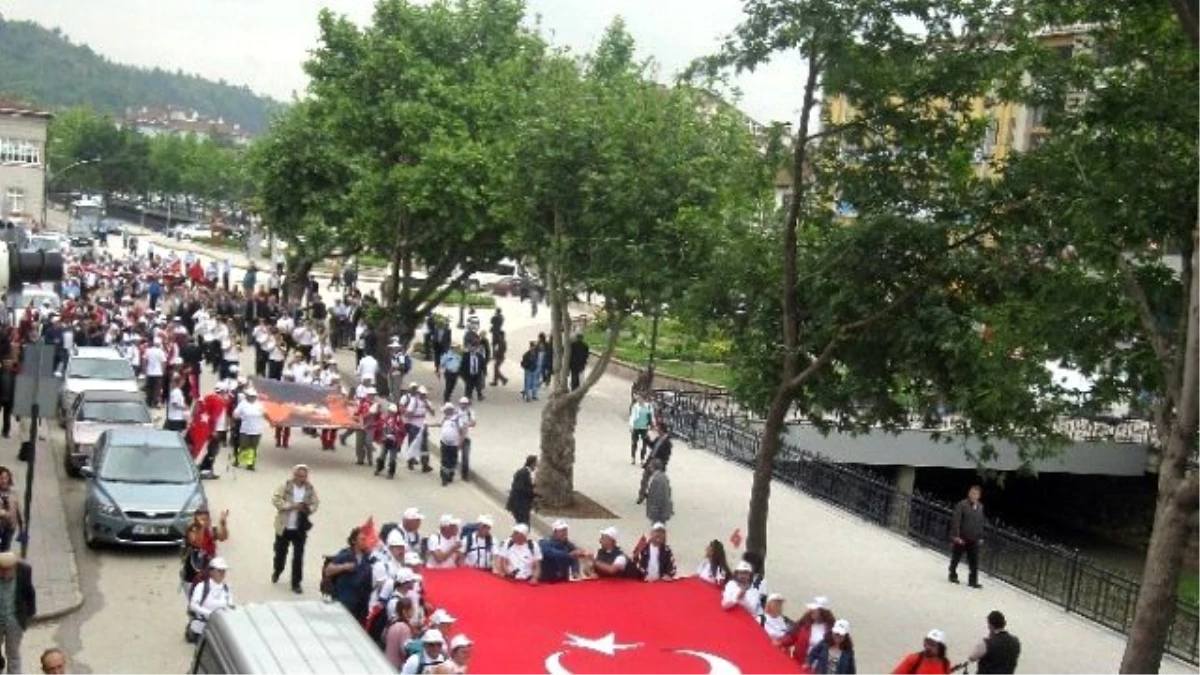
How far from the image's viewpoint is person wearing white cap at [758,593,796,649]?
1429 cm

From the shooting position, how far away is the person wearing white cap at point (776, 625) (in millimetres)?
14289

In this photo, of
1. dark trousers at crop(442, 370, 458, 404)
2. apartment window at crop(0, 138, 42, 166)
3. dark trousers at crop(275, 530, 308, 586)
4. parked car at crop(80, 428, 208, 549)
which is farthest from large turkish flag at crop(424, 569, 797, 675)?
apartment window at crop(0, 138, 42, 166)

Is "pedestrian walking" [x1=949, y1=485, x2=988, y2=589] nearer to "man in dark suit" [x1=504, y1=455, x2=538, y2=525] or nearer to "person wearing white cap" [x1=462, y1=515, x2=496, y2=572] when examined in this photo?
"man in dark suit" [x1=504, y1=455, x2=538, y2=525]

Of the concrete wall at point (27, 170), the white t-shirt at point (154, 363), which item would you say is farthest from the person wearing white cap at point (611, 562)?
the concrete wall at point (27, 170)

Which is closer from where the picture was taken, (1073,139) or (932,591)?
(1073,139)

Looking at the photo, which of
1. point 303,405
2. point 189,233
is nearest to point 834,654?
point 303,405

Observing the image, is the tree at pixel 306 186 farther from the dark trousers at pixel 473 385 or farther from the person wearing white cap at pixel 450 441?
the person wearing white cap at pixel 450 441

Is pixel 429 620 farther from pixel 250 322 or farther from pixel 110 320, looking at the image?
pixel 250 322

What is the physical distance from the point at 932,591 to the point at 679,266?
588 centimetres

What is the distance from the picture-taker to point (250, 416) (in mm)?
25016

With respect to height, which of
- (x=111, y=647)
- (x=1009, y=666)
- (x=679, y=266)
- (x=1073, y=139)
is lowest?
(x=111, y=647)

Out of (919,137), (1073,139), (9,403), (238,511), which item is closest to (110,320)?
(9,403)

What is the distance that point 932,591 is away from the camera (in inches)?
852

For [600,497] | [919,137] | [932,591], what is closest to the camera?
[919,137]
